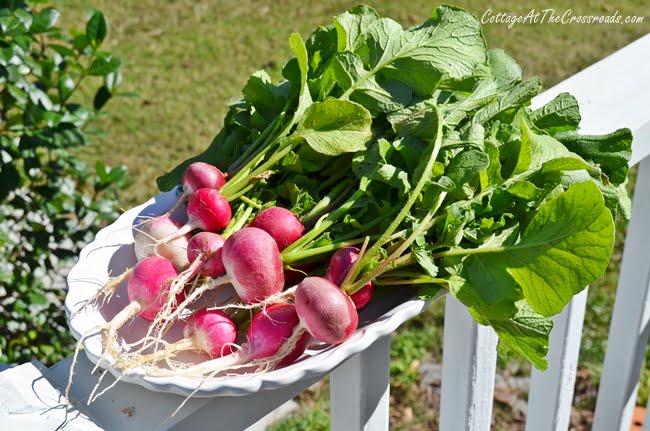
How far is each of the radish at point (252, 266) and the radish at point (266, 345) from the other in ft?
0.09

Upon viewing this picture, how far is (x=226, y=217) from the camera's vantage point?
3.48ft

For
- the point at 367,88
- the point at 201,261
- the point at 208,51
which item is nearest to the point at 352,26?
the point at 367,88

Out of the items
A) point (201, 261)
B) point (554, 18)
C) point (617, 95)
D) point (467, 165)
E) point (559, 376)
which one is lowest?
point (559, 376)

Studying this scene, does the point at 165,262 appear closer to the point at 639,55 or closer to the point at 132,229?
the point at 132,229

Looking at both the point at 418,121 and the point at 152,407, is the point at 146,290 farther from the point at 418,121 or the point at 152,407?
the point at 418,121

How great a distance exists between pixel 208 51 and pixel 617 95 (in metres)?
3.40

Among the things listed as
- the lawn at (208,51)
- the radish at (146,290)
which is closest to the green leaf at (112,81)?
the radish at (146,290)

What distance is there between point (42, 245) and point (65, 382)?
3.90 feet

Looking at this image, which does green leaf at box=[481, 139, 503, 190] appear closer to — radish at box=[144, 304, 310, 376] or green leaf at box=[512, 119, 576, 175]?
green leaf at box=[512, 119, 576, 175]

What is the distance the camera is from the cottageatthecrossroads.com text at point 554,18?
4.64m

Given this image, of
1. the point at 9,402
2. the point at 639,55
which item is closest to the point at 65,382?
the point at 9,402

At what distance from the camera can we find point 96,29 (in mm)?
1878

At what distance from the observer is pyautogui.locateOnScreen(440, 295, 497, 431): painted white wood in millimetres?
1188

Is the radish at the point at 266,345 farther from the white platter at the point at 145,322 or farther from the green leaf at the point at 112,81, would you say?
the green leaf at the point at 112,81
